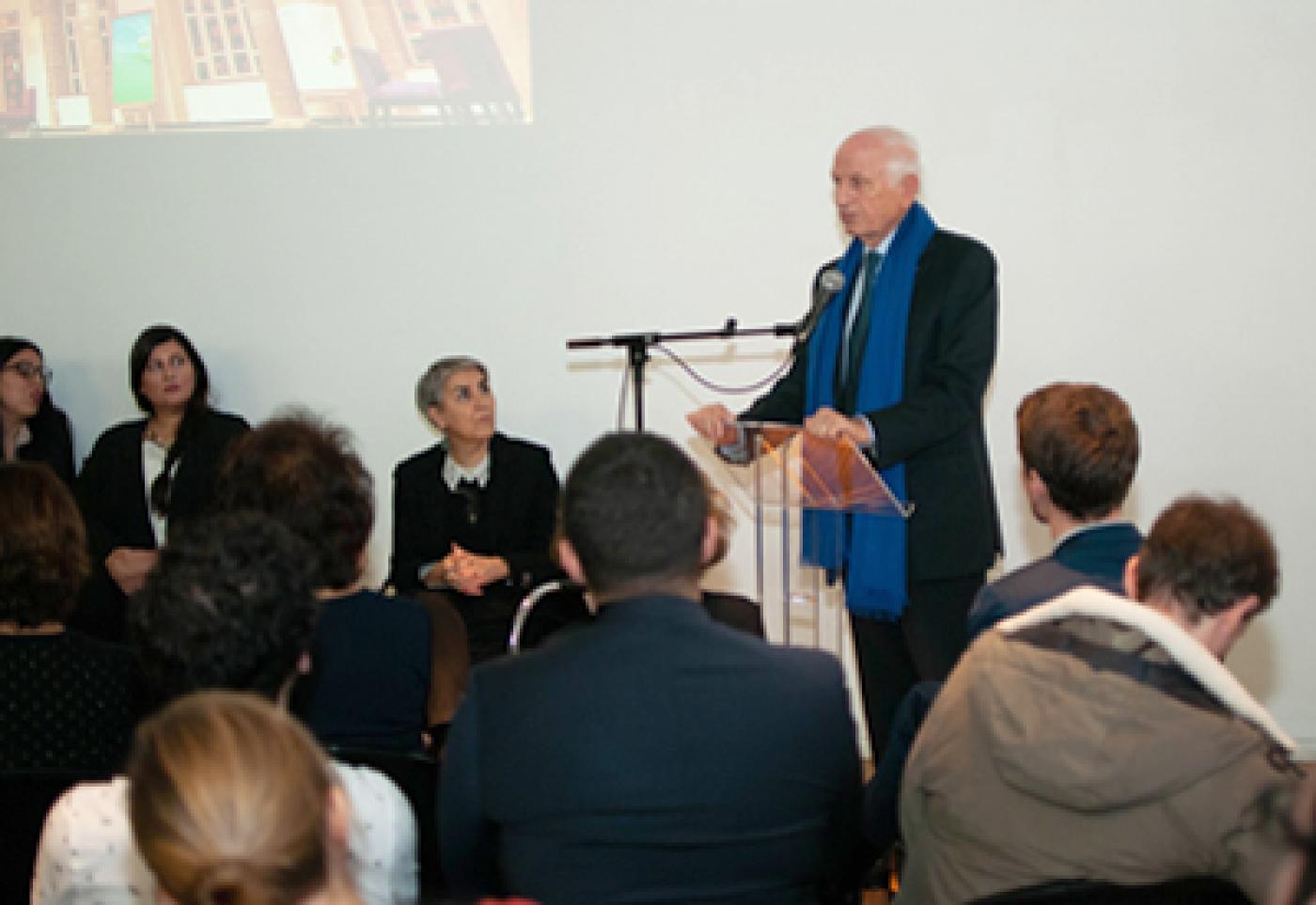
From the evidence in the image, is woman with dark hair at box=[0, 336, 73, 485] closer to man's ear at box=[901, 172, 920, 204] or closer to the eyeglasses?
the eyeglasses

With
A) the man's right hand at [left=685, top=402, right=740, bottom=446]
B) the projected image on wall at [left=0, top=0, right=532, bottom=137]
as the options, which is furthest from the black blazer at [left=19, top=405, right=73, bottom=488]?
the man's right hand at [left=685, top=402, right=740, bottom=446]

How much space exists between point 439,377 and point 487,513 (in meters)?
0.44

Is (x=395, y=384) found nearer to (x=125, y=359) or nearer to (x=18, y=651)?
(x=125, y=359)

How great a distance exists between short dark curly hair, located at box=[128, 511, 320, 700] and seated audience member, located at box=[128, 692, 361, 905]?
54 cm

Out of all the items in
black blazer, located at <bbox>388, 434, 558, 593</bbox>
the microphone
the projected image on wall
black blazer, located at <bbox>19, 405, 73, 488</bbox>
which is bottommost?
black blazer, located at <bbox>388, 434, 558, 593</bbox>

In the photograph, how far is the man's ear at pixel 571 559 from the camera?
6.22 ft

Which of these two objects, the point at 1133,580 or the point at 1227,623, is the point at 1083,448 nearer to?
the point at 1133,580

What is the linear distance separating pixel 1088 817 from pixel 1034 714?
0.15 meters

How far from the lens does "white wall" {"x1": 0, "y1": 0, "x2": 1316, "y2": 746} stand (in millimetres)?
4715

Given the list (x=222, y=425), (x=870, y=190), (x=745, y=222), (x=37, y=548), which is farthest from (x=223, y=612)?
(x=745, y=222)

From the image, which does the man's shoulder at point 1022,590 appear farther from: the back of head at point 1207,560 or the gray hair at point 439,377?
the gray hair at point 439,377

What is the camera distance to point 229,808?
1188 mm

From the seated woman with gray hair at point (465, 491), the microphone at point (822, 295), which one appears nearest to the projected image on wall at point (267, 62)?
the seated woman with gray hair at point (465, 491)

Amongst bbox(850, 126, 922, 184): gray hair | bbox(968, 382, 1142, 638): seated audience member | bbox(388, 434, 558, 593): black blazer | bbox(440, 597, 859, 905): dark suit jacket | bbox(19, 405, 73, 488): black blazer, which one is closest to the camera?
bbox(440, 597, 859, 905): dark suit jacket
